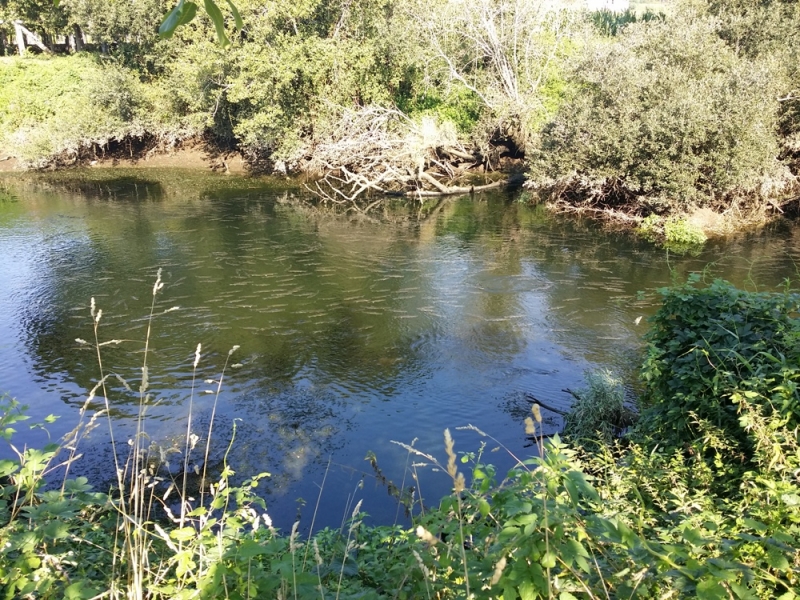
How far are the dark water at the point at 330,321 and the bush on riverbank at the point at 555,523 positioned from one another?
50.2 inches

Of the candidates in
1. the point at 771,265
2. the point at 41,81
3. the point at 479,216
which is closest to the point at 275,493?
the point at 771,265

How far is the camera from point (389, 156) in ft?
78.5

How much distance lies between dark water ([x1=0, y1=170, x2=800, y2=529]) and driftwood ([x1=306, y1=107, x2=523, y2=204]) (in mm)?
2684

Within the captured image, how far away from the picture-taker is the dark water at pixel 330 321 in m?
8.62

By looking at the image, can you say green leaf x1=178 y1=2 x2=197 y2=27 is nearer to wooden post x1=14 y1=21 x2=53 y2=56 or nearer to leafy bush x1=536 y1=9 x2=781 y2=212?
leafy bush x1=536 y1=9 x2=781 y2=212

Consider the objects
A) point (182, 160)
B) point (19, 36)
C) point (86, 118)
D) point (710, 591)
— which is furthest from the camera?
point (19, 36)

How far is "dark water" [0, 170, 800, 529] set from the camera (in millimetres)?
8617

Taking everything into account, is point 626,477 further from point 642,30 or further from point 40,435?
point 642,30

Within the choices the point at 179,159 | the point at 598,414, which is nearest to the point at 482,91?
the point at 179,159

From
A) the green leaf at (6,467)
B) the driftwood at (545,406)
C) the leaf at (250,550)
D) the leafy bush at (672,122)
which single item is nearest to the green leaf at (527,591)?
the leaf at (250,550)

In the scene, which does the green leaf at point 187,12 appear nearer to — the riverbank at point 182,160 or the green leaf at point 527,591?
the green leaf at point 527,591

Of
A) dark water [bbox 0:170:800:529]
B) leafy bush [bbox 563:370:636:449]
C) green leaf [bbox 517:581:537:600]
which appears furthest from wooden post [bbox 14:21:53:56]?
green leaf [bbox 517:581:537:600]

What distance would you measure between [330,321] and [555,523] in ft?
34.4

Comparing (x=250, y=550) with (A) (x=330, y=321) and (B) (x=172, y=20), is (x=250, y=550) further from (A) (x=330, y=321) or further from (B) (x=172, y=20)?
(A) (x=330, y=321)
